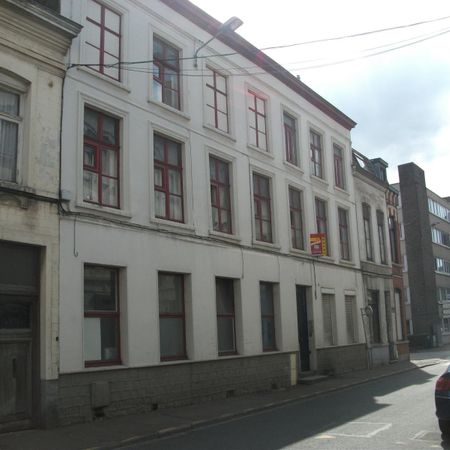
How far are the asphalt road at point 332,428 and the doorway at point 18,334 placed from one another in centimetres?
258

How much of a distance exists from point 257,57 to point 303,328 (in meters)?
9.59

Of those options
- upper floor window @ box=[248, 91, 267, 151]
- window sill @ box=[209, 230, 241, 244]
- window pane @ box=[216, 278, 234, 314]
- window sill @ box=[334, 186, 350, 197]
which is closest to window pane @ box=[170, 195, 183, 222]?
window sill @ box=[209, 230, 241, 244]

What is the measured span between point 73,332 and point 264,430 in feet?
13.9

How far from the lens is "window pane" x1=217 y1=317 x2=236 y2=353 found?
52.9ft

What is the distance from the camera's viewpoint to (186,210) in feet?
50.2

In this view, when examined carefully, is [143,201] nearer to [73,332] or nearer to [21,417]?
[73,332]

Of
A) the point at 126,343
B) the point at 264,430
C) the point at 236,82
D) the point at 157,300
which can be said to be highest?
the point at 236,82

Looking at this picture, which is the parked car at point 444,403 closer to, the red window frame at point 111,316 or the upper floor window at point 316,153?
the red window frame at point 111,316

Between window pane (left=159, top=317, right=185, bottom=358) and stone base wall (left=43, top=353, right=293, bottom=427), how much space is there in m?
0.43

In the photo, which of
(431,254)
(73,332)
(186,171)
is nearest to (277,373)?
(186,171)

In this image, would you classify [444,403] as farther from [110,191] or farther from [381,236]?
[381,236]

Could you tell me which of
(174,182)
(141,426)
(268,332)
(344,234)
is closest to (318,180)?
(344,234)

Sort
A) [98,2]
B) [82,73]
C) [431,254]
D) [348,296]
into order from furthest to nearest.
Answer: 1. [431,254]
2. [348,296]
3. [98,2]
4. [82,73]

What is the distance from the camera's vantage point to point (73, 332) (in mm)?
11555
